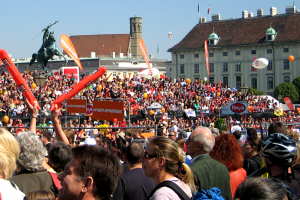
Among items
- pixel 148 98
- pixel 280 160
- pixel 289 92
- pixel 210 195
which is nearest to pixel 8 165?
pixel 210 195

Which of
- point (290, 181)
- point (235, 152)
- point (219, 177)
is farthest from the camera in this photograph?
point (235, 152)

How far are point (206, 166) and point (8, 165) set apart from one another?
6.58 feet

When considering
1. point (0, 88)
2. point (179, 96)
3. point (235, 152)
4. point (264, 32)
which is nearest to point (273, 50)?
point (264, 32)

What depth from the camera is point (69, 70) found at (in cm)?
4341

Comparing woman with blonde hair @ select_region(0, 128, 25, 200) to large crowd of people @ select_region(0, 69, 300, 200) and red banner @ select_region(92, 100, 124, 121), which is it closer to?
large crowd of people @ select_region(0, 69, 300, 200)

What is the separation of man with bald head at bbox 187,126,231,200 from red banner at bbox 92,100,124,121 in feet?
39.0

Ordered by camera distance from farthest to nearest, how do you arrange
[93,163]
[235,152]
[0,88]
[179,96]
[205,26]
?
[205,26], [179,96], [0,88], [235,152], [93,163]

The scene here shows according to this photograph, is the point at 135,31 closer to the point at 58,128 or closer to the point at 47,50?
the point at 47,50

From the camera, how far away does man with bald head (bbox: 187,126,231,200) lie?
5.76 meters

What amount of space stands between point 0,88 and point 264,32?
247 feet

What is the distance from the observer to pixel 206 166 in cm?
582

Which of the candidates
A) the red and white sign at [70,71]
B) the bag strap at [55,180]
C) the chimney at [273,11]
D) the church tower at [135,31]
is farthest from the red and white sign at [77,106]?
the church tower at [135,31]

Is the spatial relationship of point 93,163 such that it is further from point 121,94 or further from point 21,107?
point 121,94

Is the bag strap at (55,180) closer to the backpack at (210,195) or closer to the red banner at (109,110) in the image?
the backpack at (210,195)
